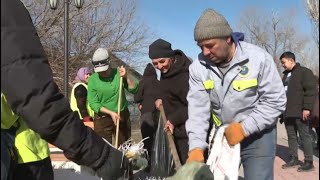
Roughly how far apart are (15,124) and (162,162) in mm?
3192

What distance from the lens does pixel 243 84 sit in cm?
295

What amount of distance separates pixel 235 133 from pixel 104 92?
3147mm

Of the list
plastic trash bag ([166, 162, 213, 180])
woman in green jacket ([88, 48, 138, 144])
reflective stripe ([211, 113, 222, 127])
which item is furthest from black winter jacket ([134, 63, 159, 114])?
plastic trash bag ([166, 162, 213, 180])

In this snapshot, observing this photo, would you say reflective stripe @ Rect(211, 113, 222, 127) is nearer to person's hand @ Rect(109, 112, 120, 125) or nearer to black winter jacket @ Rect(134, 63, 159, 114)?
black winter jacket @ Rect(134, 63, 159, 114)

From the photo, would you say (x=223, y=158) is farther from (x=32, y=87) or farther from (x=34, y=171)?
(x=32, y=87)

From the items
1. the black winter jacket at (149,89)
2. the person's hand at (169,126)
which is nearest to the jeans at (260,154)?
the person's hand at (169,126)

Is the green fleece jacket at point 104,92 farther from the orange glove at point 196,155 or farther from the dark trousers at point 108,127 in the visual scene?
the orange glove at point 196,155

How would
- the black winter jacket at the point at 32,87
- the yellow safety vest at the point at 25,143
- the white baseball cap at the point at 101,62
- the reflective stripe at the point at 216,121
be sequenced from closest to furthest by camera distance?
1. the black winter jacket at the point at 32,87
2. the yellow safety vest at the point at 25,143
3. the reflective stripe at the point at 216,121
4. the white baseball cap at the point at 101,62

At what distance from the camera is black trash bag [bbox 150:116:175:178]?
5.12m

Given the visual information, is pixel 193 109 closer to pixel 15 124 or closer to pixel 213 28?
pixel 213 28

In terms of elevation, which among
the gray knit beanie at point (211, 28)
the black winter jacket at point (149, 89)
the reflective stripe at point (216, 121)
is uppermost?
the gray knit beanie at point (211, 28)

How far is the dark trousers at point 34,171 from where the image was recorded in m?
2.21

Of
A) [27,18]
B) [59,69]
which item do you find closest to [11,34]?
[27,18]

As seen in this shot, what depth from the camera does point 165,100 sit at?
493cm
